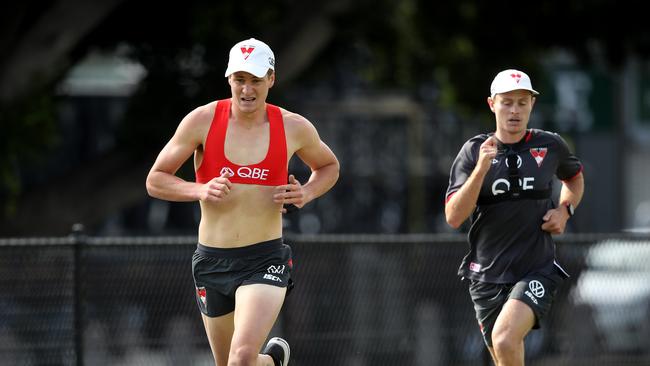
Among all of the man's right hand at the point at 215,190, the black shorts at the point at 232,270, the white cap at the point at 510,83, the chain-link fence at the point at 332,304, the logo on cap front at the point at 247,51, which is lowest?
the chain-link fence at the point at 332,304

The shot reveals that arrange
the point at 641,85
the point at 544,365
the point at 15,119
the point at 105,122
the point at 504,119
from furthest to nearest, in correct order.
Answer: the point at 641,85 → the point at 105,122 → the point at 15,119 → the point at 544,365 → the point at 504,119

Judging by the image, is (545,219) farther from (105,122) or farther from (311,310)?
(105,122)

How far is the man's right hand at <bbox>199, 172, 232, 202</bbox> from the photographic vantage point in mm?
8031

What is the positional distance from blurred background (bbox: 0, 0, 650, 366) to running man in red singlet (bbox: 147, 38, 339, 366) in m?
3.38

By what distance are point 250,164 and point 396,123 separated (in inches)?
715

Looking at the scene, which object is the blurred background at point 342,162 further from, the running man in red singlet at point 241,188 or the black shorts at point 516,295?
the black shorts at point 516,295

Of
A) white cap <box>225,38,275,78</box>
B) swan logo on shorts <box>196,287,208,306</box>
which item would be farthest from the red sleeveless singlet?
swan logo on shorts <box>196,287,208,306</box>

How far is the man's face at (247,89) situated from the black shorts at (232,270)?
0.88 metres

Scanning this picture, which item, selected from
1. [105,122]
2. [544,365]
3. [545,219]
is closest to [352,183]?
[105,122]

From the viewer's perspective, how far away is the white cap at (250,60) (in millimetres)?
8258

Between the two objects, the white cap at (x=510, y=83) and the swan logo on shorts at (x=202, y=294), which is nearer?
the swan logo on shorts at (x=202, y=294)

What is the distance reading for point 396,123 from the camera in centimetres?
2644

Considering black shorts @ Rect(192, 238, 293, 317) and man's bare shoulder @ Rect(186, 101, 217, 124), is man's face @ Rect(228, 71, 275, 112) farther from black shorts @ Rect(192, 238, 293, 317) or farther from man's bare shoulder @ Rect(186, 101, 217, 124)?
black shorts @ Rect(192, 238, 293, 317)

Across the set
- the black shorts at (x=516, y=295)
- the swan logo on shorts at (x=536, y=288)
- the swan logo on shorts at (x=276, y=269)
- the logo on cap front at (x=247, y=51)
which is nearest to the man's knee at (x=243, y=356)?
the swan logo on shorts at (x=276, y=269)
